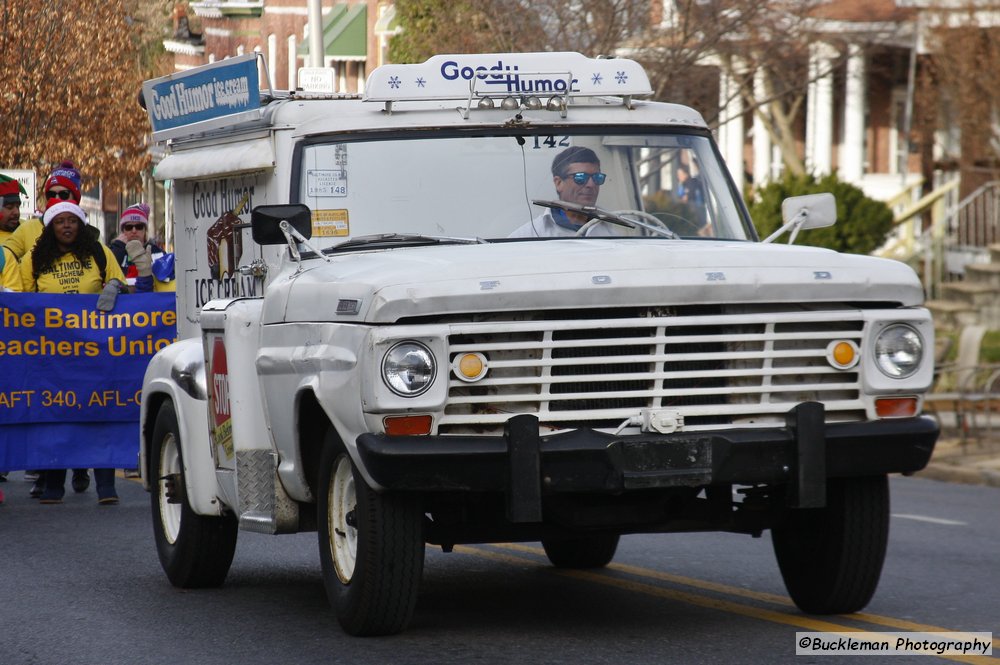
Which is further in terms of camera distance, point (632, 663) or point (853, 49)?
point (853, 49)

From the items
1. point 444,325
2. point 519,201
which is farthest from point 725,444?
point 519,201

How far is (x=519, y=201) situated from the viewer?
7.92 metres

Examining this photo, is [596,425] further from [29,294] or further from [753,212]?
[753,212]

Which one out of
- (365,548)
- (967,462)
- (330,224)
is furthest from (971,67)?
(365,548)

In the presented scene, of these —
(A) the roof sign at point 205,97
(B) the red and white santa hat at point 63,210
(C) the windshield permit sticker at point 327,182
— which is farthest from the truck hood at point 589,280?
(B) the red and white santa hat at point 63,210

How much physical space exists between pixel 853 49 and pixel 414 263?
25.6 m

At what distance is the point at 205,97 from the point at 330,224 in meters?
1.64

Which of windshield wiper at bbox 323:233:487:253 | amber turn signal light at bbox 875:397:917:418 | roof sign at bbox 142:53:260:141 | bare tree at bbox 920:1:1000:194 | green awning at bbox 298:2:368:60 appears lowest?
amber turn signal light at bbox 875:397:917:418

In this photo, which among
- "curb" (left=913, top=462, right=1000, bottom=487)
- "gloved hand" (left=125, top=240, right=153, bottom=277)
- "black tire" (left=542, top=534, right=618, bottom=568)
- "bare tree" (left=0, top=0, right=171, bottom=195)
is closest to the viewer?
"black tire" (left=542, top=534, right=618, bottom=568)

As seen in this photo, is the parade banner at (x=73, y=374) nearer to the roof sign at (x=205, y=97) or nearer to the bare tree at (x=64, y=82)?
the roof sign at (x=205, y=97)

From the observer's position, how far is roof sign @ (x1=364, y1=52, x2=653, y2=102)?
8.13m

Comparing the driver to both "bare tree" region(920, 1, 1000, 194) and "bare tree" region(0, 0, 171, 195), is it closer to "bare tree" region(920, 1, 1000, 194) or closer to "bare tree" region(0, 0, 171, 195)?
"bare tree" region(920, 1, 1000, 194)

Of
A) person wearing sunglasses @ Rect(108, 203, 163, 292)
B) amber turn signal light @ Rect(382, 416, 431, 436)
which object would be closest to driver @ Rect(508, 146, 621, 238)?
amber turn signal light @ Rect(382, 416, 431, 436)

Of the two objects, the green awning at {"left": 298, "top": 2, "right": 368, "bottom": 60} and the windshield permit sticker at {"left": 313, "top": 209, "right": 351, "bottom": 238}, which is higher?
the green awning at {"left": 298, "top": 2, "right": 368, "bottom": 60}
